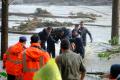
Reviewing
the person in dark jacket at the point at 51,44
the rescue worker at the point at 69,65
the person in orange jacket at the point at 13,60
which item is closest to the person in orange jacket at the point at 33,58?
the rescue worker at the point at 69,65

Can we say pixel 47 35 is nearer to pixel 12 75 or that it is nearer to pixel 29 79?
pixel 12 75

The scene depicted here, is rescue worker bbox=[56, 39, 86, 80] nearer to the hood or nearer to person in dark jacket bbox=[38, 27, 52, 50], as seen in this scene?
the hood

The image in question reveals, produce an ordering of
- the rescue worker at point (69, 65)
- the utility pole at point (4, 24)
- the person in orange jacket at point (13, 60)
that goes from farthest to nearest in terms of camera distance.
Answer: the utility pole at point (4, 24) → the person in orange jacket at point (13, 60) → the rescue worker at point (69, 65)

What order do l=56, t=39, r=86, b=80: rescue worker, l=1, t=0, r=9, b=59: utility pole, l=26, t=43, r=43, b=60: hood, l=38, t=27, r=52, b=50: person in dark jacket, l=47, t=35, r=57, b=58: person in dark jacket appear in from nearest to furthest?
l=56, t=39, r=86, b=80: rescue worker, l=26, t=43, r=43, b=60: hood, l=1, t=0, r=9, b=59: utility pole, l=38, t=27, r=52, b=50: person in dark jacket, l=47, t=35, r=57, b=58: person in dark jacket

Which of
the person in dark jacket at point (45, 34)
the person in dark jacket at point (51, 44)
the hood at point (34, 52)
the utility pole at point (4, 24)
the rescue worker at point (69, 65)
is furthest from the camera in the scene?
the person in dark jacket at point (51, 44)

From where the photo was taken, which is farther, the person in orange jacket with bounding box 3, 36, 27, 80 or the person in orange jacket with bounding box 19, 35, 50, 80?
the person in orange jacket with bounding box 3, 36, 27, 80

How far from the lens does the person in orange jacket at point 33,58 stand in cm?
884

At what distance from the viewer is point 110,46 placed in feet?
75.9

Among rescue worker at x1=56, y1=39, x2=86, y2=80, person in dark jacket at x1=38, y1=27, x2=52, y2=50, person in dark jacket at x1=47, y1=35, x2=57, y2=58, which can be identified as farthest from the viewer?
person in dark jacket at x1=47, y1=35, x2=57, y2=58

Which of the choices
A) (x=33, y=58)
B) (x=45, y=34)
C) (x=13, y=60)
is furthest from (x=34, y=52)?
(x=45, y=34)

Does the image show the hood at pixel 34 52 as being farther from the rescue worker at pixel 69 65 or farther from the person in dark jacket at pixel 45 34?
the person in dark jacket at pixel 45 34

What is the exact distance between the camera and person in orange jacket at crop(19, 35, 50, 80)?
8836 mm

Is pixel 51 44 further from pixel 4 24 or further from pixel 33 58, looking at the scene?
pixel 33 58

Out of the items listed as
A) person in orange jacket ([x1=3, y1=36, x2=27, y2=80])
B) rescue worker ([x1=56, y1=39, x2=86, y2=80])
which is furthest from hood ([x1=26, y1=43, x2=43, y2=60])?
person in orange jacket ([x1=3, y1=36, x2=27, y2=80])
